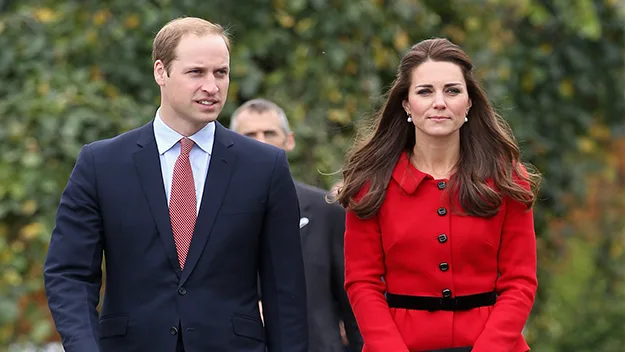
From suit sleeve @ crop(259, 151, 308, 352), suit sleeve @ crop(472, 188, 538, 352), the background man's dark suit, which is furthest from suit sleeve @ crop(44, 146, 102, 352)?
the background man's dark suit

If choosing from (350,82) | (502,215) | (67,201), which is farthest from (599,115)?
(67,201)

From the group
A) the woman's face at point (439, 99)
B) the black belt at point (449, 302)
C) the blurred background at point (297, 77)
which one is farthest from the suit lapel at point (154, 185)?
the blurred background at point (297, 77)

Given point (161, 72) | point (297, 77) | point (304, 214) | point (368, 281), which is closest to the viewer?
point (161, 72)

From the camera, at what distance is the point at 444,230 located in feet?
16.9

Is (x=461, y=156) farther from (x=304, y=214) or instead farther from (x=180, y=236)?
(x=304, y=214)

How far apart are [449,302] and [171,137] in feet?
3.78

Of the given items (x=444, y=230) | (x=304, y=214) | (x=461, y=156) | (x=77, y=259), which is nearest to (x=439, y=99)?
(x=461, y=156)

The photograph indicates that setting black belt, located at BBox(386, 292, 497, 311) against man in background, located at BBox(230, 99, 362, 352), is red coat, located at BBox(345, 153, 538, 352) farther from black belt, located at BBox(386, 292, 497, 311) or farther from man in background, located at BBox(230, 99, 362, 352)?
man in background, located at BBox(230, 99, 362, 352)

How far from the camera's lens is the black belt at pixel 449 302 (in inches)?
201

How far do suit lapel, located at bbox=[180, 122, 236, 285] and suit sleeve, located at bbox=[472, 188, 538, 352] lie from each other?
1020mm

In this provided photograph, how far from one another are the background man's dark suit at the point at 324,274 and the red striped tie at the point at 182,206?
1453 mm

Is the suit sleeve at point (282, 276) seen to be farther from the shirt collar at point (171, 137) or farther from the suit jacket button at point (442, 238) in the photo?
the suit jacket button at point (442, 238)

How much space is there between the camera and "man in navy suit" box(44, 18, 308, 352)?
492 centimetres

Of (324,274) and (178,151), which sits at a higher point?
(178,151)
